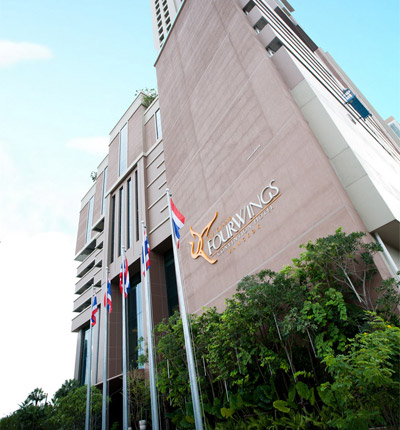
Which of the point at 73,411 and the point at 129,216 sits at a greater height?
the point at 129,216

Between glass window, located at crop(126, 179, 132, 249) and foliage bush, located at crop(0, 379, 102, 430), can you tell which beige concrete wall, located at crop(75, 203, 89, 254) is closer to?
glass window, located at crop(126, 179, 132, 249)

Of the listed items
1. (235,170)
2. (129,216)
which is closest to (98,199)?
(129,216)

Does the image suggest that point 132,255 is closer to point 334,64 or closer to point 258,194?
point 258,194

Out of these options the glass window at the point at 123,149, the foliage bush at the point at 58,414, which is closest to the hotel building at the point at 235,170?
the glass window at the point at 123,149

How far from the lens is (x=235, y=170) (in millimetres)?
19812

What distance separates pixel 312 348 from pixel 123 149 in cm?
3768

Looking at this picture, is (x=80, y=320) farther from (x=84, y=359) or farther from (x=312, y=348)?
(x=312, y=348)

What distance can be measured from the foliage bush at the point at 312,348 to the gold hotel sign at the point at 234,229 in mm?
4373

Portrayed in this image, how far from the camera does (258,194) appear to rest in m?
17.6

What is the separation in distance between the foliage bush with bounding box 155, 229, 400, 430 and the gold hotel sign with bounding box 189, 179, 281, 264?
172 inches

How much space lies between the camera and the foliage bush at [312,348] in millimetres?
8867

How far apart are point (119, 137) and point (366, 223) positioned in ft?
129

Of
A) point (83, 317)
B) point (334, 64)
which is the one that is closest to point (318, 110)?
point (83, 317)

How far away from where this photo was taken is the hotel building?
14711mm
